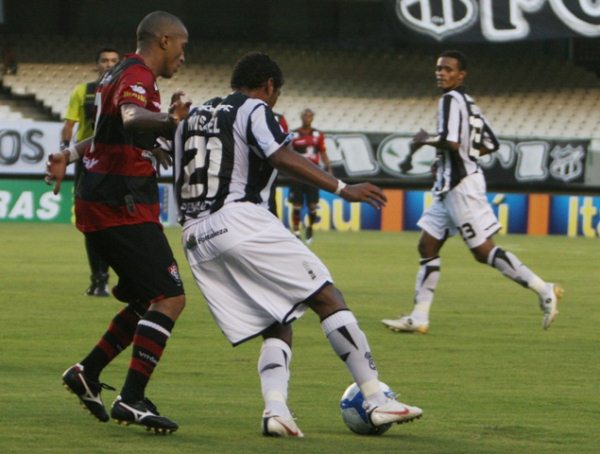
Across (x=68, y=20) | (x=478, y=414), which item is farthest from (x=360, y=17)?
(x=478, y=414)

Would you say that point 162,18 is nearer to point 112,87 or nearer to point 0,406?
point 112,87

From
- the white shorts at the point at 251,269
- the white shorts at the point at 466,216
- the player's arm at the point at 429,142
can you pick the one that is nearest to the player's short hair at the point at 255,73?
the white shorts at the point at 251,269

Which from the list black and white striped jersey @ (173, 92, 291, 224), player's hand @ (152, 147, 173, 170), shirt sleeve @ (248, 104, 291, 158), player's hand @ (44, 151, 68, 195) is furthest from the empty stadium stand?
shirt sleeve @ (248, 104, 291, 158)

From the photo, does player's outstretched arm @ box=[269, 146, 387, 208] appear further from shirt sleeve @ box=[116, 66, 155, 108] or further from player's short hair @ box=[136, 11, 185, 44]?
player's short hair @ box=[136, 11, 185, 44]

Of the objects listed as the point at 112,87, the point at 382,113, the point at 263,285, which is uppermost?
the point at 112,87

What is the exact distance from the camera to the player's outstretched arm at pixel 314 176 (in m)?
6.64

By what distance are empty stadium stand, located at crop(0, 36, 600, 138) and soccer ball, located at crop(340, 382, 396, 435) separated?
2664cm

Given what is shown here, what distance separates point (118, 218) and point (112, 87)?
63 cm

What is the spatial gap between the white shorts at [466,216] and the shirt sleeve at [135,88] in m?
5.30

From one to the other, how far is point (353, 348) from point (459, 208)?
5153 millimetres

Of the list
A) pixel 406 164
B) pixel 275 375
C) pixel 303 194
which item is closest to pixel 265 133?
pixel 275 375

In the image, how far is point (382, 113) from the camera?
34.5 meters

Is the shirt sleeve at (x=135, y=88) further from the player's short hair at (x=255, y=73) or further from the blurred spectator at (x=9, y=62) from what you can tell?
the blurred spectator at (x=9, y=62)

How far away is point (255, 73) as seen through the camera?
7000mm
